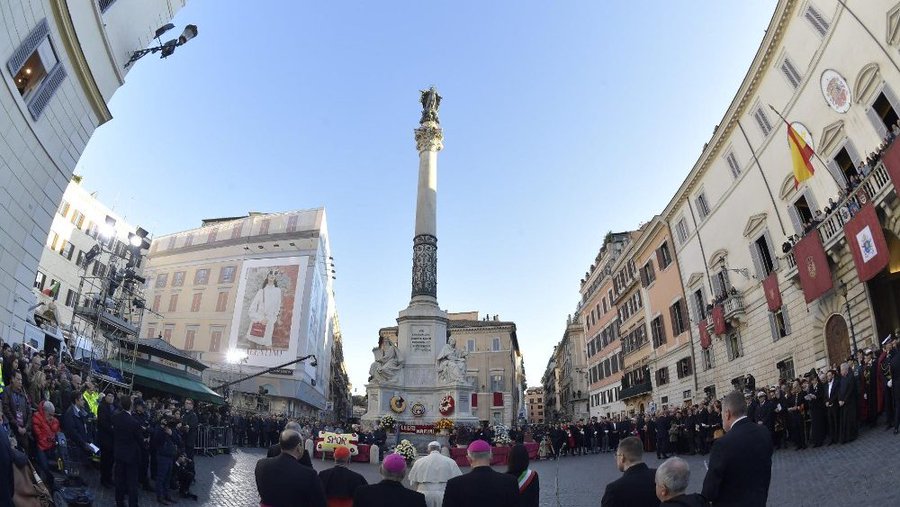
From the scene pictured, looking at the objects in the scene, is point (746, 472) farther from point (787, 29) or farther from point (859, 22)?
point (787, 29)

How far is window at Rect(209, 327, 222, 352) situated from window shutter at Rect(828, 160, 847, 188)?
46263 mm

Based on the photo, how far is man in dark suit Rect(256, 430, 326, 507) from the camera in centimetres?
449

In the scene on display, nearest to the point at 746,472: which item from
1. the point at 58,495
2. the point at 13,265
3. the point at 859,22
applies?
the point at 58,495

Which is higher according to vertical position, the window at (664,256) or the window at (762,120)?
the window at (762,120)

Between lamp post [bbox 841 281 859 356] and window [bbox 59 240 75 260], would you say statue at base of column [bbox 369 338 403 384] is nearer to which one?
lamp post [bbox 841 281 859 356]

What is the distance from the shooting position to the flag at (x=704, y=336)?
28578 millimetres

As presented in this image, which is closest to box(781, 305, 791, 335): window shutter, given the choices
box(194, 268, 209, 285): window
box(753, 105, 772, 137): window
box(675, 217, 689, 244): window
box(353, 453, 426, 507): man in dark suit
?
box(753, 105, 772, 137): window

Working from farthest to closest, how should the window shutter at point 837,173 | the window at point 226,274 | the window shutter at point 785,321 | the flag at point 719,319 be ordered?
1. the window at point 226,274
2. the flag at point 719,319
3. the window shutter at point 785,321
4. the window shutter at point 837,173

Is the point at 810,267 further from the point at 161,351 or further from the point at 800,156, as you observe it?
the point at 161,351

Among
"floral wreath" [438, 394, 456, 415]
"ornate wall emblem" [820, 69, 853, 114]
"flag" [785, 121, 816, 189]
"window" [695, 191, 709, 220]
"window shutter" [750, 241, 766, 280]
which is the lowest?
"floral wreath" [438, 394, 456, 415]

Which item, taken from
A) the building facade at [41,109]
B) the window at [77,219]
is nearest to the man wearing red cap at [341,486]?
the building facade at [41,109]

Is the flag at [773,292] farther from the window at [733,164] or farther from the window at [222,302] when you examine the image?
the window at [222,302]

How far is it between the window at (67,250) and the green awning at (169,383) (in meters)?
13.4

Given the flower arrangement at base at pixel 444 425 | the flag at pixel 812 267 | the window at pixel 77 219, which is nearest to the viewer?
the flag at pixel 812 267
